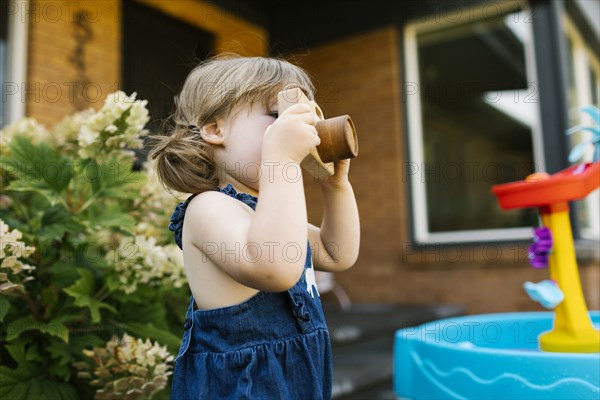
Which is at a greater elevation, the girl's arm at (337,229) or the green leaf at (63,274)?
the girl's arm at (337,229)

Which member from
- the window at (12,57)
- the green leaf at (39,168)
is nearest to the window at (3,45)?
the window at (12,57)

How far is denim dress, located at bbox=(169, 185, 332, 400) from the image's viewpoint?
1.09 m

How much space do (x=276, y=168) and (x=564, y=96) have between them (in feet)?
15.1

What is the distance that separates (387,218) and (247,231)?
4685mm

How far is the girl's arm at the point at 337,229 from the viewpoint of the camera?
136 cm

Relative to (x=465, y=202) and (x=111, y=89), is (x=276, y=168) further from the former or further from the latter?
(x=465, y=202)

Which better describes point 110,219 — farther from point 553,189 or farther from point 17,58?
point 17,58

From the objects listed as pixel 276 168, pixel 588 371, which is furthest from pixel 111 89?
pixel 588 371

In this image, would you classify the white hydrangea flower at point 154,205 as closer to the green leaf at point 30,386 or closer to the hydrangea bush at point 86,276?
the hydrangea bush at point 86,276

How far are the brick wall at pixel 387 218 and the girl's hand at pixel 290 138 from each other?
420cm

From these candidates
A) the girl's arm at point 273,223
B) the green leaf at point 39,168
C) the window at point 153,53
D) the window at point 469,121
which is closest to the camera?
the girl's arm at point 273,223

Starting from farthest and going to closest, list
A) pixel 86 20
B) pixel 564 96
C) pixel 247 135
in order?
pixel 564 96 < pixel 86 20 < pixel 247 135

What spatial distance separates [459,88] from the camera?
6.72 meters

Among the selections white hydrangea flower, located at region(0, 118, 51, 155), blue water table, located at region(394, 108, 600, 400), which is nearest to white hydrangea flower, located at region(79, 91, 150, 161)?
white hydrangea flower, located at region(0, 118, 51, 155)
